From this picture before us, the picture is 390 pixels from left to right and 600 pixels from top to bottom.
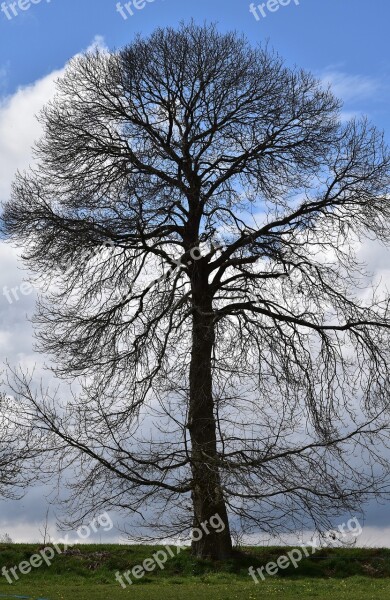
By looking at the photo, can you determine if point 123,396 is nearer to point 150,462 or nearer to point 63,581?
point 150,462

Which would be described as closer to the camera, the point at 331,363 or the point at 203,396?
the point at 203,396

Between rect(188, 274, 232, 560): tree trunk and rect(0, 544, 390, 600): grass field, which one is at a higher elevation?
rect(188, 274, 232, 560): tree trunk

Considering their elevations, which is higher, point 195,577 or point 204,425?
point 204,425

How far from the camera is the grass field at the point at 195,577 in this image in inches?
523

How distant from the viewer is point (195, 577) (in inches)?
612

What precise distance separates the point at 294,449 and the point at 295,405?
1622 millimetres

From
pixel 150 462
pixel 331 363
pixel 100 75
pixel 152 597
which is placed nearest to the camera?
pixel 152 597

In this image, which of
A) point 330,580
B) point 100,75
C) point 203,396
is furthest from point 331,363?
point 100,75

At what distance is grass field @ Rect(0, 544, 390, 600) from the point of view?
43.6 ft

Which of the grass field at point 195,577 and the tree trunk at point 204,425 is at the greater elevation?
the tree trunk at point 204,425

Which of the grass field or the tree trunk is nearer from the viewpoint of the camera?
the grass field

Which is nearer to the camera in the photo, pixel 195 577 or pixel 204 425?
pixel 195 577

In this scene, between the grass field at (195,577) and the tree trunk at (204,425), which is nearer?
the grass field at (195,577)

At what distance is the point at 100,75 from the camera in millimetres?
19203
